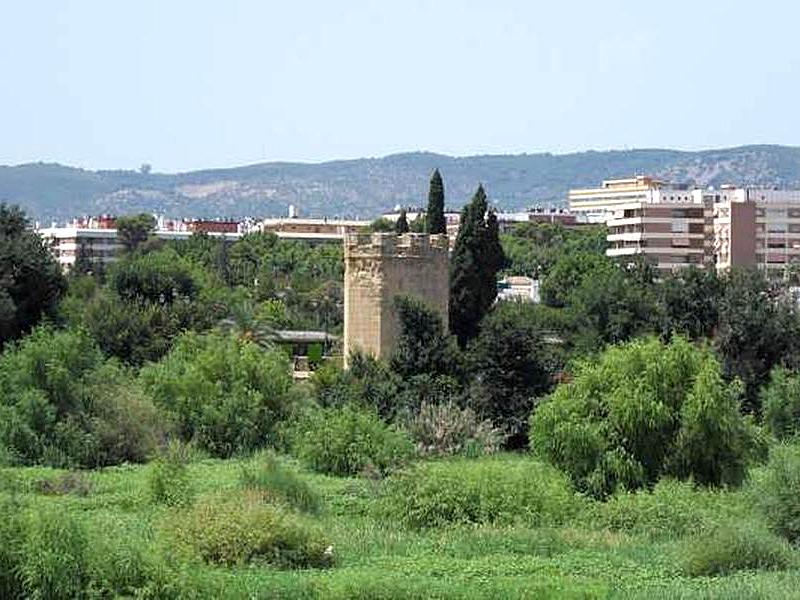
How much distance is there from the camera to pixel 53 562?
54.3ft

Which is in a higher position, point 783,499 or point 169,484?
point 783,499

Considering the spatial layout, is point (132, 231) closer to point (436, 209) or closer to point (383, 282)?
point (436, 209)

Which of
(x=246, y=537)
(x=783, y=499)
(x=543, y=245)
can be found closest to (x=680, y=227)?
(x=543, y=245)

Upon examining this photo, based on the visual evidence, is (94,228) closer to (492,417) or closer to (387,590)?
(492,417)

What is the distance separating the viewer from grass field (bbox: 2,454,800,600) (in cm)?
1695

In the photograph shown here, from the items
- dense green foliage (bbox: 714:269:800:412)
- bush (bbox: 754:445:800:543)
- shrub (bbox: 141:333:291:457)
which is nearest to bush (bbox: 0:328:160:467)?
shrub (bbox: 141:333:291:457)

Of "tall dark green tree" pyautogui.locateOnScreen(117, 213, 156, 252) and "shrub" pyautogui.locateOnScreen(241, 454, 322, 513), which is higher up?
"tall dark green tree" pyautogui.locateOnScreen(117, 213, 156, 252)

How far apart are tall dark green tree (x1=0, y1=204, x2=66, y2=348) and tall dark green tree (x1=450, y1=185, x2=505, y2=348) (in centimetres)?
1116

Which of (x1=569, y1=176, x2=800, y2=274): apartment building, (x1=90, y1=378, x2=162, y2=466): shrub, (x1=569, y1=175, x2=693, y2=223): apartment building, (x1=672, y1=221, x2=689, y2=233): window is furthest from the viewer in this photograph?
(x1=569, y1=175, x2=693, y2=223): apartment building

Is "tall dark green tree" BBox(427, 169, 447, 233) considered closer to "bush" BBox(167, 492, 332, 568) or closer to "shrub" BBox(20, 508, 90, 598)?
"bush" BBox(167, 492, 332, 568)

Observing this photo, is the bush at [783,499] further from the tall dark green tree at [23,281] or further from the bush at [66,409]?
the tall dark green tree at [23,281]

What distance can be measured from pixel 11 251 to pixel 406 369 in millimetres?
11358

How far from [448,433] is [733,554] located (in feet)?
50.6

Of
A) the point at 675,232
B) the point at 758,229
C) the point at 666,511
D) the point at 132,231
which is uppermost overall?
the point at 758,229
